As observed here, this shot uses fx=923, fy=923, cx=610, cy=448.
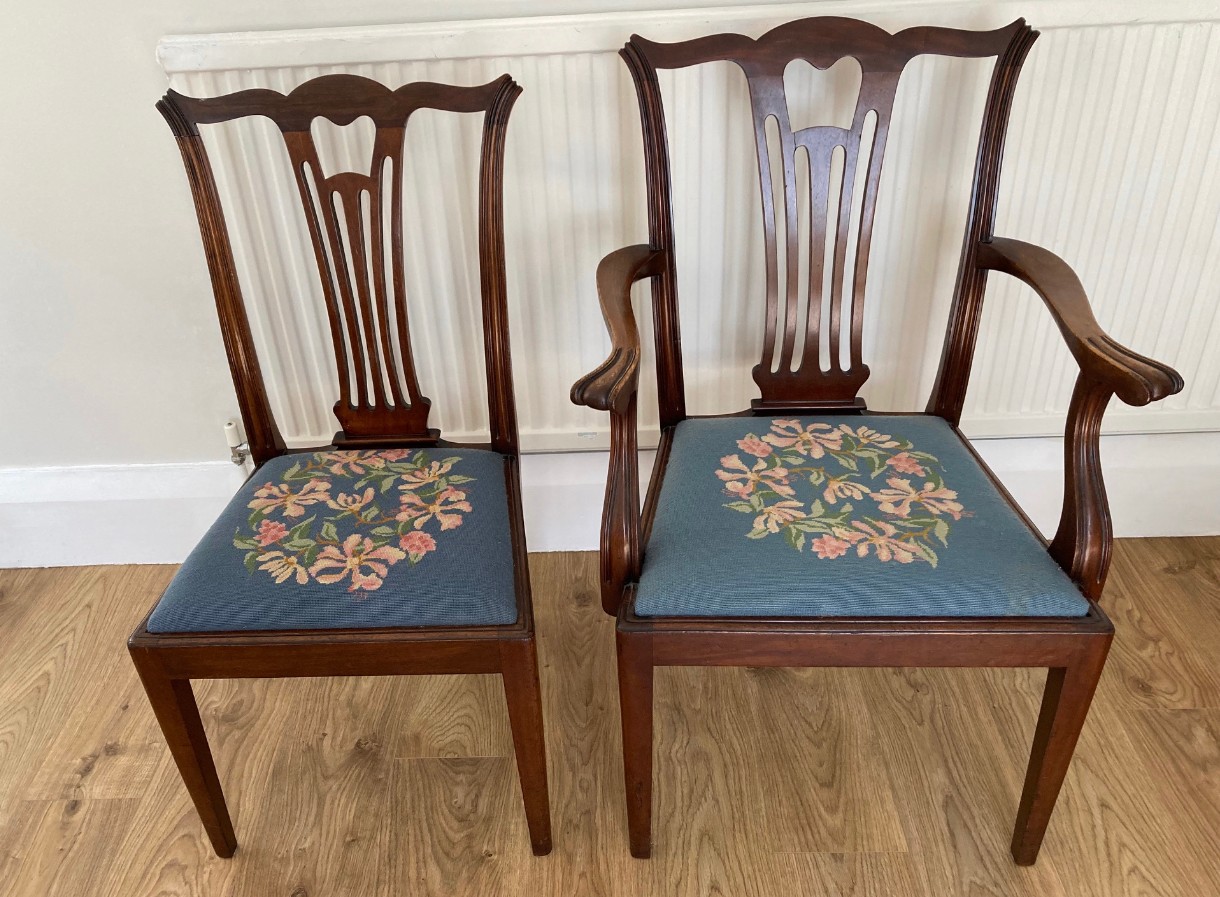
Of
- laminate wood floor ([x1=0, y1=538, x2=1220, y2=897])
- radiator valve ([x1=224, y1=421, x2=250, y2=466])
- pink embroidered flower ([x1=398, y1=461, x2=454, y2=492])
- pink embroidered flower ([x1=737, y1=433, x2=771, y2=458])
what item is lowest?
laminate wood floor ([x1=0, y1=538, x2=1220, y2=897])

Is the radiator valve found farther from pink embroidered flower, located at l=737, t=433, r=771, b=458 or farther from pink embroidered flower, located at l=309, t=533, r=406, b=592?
pink embroidered flower, located at l=737, t=433, r=771, b=458

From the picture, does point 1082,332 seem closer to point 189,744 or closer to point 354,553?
point 354,553

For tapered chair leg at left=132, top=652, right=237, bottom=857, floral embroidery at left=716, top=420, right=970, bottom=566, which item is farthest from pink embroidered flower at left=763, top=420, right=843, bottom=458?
tapered chair leg at left=132, top=652, right=237, bottom=857

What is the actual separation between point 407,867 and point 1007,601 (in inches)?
33.8

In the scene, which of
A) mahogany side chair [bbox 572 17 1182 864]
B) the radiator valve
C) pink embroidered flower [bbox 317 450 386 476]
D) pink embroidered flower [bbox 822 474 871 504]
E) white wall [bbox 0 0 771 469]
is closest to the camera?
mahogany side chair [bbox 572 17 1182 864]

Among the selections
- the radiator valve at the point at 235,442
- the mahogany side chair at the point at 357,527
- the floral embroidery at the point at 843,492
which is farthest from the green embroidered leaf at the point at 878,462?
the radiator valve at the point at 235,442

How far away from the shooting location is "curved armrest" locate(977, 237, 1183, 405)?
929mm

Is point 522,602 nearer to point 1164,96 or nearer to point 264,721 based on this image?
point 264,721

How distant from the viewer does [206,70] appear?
139 centimetres

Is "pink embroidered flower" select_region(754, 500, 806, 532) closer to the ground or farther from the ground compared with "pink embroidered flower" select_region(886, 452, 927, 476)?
closer to the ground

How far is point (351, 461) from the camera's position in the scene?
4.31ft

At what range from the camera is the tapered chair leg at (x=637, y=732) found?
3.51 feet

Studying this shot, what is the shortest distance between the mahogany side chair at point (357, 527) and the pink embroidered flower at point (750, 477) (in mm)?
282

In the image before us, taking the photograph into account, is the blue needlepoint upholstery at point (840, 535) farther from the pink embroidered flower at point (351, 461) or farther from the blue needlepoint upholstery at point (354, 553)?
the pink embroidered flower at point (351, 461)
